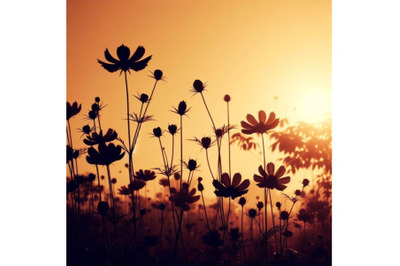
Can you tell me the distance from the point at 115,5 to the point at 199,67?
433mm

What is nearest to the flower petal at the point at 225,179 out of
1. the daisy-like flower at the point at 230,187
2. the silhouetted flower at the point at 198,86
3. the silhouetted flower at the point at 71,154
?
the daisy-like flower at the point at 230,187

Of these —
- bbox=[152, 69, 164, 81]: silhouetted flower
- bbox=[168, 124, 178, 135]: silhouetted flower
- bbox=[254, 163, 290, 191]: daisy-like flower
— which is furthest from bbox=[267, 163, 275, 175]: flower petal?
bbox=[152, 69, 164, 81]: silhouetted flower

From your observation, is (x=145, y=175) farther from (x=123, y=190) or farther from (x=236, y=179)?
(x=236, y=179)

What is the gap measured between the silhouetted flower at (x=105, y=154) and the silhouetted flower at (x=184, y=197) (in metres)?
0.26

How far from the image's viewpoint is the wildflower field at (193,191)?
127 cm

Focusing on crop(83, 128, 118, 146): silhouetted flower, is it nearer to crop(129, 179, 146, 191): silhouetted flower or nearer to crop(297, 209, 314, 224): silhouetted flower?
crop(129, 179, 146, 191): silhouetted flower

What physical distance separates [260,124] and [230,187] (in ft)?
0.85

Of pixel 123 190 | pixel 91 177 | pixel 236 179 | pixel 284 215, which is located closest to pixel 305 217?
pixel 284 215

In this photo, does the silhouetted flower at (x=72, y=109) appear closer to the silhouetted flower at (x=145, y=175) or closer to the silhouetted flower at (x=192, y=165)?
the silhouetted flower at (x=145, y=175)

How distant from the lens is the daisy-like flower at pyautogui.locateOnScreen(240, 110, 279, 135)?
1.29 m
